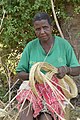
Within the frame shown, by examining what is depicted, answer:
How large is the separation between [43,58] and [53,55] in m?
0.09

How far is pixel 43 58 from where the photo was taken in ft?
10.2

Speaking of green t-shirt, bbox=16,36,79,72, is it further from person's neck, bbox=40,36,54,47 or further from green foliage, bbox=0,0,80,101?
green foliage, bbox=0,0,80,101

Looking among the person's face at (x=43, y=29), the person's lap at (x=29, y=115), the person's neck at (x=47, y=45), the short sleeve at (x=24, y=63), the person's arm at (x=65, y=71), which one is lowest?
the person's lap at (x=29, y=115)

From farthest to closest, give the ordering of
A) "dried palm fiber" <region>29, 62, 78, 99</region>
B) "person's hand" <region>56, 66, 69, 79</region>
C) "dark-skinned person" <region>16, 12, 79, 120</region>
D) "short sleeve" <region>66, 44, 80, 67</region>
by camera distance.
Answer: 1. "short sleeve" <region>66, 44, 80, 67</region>
2. "dark-skinned person" <region>16, 12, 79, 120</region>
3. "person's hand" <region>56, 66, 69, 79</region>
4. "dried palm fiber" <region>29, 62, 78, 99</region>

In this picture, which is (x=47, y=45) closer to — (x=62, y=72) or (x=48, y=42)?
(x=48, y=42)

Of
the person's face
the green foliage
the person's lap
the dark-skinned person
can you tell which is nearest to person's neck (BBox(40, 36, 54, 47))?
the dark-skinned person

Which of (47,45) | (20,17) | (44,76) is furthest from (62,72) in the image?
(20,17)

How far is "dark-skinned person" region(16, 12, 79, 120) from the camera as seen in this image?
299 centimetres

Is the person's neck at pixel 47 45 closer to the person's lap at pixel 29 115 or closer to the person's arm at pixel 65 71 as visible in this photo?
the person's arm at pixel 65 71

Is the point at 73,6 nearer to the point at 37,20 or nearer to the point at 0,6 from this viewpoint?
the point at 0,6

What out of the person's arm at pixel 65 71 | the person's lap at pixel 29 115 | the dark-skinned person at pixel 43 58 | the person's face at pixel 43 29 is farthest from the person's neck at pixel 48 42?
the person's lap at pixel 29 115

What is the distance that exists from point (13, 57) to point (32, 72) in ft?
8.87

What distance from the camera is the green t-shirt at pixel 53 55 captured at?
308 centimetres

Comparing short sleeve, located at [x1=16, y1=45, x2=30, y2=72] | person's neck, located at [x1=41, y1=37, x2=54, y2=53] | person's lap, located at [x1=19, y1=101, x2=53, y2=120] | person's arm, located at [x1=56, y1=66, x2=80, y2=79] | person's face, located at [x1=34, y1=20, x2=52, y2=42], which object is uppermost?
person's face, located at [x1=34, y1=20, x2=52, y2=42]
